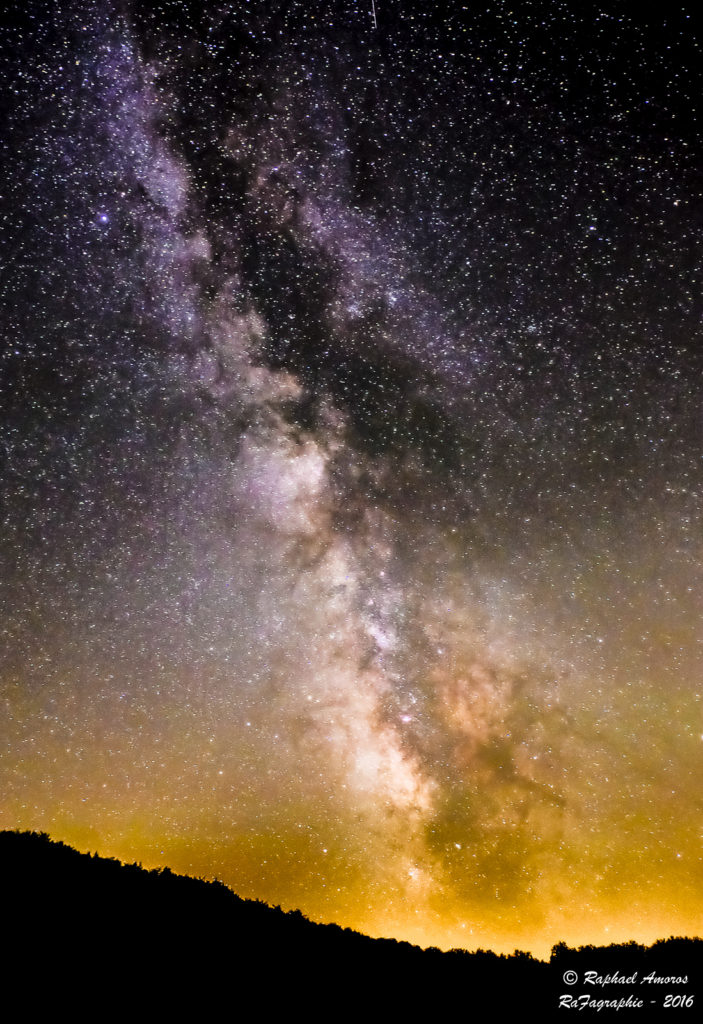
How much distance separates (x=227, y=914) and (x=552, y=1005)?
3892 mm

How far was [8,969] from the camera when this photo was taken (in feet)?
13.8

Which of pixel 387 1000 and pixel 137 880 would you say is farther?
pixel 137 880

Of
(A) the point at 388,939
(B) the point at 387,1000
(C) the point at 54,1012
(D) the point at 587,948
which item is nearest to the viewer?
(C) the point at 54,1012

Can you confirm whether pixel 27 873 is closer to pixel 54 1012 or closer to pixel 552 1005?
pixel 54 1012

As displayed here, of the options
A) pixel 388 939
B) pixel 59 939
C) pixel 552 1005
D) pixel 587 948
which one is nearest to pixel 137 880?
pixel 59 939

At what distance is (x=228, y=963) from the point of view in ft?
17.3

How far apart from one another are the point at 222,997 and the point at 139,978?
74cm

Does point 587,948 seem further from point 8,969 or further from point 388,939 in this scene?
point 8,969

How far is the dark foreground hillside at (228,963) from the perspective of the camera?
4438 mm

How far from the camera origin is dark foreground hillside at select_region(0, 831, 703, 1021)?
444 centimetres

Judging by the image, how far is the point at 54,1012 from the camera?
3857 millimetres

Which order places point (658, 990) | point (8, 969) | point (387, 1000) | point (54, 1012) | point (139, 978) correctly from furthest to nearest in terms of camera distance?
point (658, 990) < point (387, 1000) < point (139, 978) < point (8, 969) < point (54, 1012)

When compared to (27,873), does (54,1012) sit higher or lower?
lower

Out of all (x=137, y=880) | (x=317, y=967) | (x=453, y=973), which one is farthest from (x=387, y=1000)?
(x=137, y=880)
